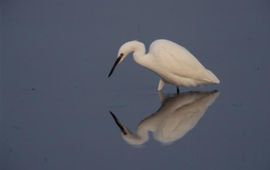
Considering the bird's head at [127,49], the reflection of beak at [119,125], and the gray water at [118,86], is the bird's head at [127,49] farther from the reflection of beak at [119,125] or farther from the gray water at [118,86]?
the reflection of beak at [119,125]

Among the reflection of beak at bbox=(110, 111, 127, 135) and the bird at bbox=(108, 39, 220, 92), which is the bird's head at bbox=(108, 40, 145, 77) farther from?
the reflection of beak at bbox=(110, 111, 127, 135)

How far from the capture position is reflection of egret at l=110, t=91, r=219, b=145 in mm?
6500

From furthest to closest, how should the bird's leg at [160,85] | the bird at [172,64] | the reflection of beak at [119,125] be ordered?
the bird's leg at [160,85] → the bird at [172,64] → the reflection of beak at [119,125]

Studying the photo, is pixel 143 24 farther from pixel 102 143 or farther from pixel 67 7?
pixel 102 143

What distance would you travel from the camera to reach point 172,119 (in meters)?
6.83

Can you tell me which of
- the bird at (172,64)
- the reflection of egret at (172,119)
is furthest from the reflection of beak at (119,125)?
the bird at (172,64)

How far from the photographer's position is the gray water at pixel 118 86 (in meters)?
6.22

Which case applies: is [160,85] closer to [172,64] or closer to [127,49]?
[172,64]

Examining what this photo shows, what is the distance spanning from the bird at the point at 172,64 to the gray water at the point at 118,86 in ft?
0.50

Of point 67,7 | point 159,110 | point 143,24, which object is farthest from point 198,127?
point 67,7

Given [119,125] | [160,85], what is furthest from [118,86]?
[119,125]

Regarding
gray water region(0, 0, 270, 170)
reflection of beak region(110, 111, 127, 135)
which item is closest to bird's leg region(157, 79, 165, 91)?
gray water region(0, 0, 270, 170)

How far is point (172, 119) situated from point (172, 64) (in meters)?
0.91

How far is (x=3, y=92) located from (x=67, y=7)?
3196 mm
